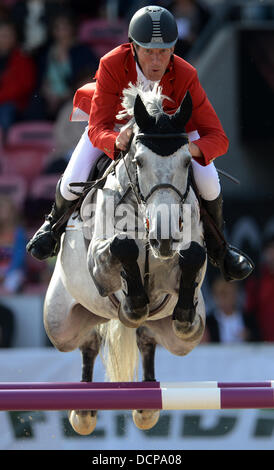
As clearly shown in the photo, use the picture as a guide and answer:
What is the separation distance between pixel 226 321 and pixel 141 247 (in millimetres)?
4183

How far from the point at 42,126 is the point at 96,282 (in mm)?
5970

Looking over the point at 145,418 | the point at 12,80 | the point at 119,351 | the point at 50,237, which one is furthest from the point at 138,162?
the point at 12,80

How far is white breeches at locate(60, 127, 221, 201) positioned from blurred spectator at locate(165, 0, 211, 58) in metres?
5.34

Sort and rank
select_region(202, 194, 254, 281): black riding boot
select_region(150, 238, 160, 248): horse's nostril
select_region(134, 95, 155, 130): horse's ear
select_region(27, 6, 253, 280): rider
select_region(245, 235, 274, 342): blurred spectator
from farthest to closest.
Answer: select_region(245, 235, 274, 342): blurred spectator < select_region(202, 194, 254, 281): black riding boot < select_region(27, 6, 253, 280): rider < select_region(134, 95, 155, 130): horse's ear < select_region(150, 238, 160, 248): horse's nostril

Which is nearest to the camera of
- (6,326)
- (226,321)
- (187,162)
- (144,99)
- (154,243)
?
(154,243)

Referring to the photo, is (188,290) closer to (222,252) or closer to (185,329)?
(185,329)

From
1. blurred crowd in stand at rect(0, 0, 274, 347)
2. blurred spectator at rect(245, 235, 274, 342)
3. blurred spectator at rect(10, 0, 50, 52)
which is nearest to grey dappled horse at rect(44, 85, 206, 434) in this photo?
blurred crowd in stand at rect(0, 0, 274, 347)

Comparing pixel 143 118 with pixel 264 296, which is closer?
pixel 143 118

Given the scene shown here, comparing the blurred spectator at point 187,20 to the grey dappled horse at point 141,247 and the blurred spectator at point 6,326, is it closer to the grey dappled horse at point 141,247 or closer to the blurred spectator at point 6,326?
the blurred spectator at point 6,326

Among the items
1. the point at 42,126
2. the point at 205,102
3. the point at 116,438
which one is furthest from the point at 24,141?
the point at 205,102

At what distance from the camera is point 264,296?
8.75 m

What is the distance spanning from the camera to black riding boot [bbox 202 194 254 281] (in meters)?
5.11

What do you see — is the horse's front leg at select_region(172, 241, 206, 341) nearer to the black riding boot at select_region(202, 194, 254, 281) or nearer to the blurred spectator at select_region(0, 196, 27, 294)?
the black riding boot at select_region(202, 194, 254, 281)

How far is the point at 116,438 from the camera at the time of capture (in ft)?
22.3
